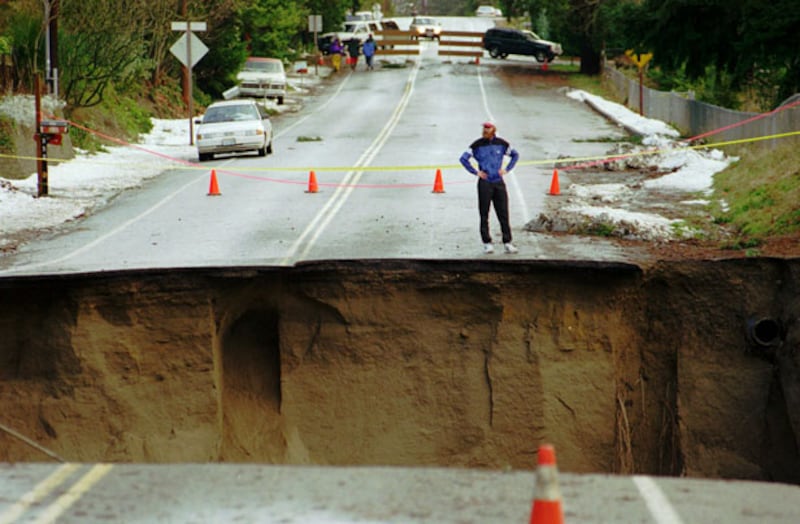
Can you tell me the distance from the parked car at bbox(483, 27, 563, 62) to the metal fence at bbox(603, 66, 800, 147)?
57.5 ft

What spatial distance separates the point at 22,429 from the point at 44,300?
155 centimetres

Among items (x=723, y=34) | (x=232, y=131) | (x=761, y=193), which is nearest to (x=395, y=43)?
(x=232, y=131)

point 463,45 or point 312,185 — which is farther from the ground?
point 463,45

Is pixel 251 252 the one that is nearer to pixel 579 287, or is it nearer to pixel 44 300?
pixel 44 300

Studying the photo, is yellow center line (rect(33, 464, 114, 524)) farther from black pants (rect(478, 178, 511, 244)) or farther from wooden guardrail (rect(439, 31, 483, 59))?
wooden guardrail (rect(439, 31, 483, 59))

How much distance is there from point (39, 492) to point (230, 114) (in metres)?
22.8

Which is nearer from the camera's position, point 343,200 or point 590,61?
point 343,200

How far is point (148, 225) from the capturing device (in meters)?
19.2

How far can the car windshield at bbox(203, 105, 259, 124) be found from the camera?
1162 inches

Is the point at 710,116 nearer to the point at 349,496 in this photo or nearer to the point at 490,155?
the point at 490,155

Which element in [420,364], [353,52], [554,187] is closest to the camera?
[420,364]

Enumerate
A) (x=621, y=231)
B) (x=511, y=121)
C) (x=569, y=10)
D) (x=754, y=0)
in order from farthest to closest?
(x=569, y=10), (x=511, y=121), (x=754, y=0), (x=621, y=231)

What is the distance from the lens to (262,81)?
153 ft

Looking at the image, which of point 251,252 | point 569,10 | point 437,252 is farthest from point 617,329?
point 569,10
